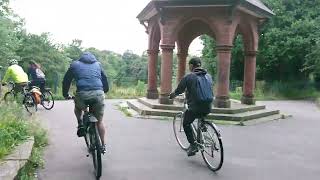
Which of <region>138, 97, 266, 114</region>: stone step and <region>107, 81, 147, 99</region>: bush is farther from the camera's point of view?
<region>107, 81, 147, 99</region>: bush

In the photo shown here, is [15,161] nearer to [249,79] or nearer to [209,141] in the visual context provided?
[209,141]

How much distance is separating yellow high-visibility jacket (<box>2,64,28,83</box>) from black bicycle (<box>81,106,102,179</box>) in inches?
300

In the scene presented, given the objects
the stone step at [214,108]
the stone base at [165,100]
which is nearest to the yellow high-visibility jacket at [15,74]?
the stone step at [214,108]

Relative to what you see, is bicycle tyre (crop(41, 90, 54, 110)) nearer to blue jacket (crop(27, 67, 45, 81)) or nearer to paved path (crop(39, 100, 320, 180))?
blue jacket (crop(27, 67, 45, 81))

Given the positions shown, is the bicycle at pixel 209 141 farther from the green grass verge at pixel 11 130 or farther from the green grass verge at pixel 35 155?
the green grass verge at pixel 11 130

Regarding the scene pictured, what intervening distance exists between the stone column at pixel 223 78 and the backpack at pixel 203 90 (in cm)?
711

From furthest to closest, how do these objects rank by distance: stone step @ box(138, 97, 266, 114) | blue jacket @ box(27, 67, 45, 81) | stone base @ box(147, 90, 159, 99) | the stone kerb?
1. stone base @ box(147, 90, 159, 99)
2. blue jacket @ box(27, 67, 45, 81)
3. stone step @ box(138, 97, 266, 114)
4. the stone kerb

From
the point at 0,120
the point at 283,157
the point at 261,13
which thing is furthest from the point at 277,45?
the point at 0,120

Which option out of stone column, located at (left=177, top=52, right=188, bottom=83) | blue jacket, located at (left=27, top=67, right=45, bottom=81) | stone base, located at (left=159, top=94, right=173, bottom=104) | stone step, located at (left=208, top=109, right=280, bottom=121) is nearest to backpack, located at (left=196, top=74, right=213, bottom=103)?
stone step, located at (left=208, top=109, right=280, bottom=121)

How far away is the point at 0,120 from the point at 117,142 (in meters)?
2.62

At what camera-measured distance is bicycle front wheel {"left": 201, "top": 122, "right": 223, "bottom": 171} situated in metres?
7.20

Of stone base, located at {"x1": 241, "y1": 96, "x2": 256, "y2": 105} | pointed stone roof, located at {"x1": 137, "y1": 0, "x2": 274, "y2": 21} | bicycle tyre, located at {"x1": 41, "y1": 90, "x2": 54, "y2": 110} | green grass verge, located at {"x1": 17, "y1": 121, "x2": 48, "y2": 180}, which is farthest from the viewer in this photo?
stone base, located at {"x1": 241, "y1": 96, "x2": 256, "y2": 105}

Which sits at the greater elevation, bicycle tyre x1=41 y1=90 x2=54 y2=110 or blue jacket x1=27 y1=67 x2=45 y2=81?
blue jacket x1=27 y1=67 x2=45 y2=81

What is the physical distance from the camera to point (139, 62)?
75875mm
